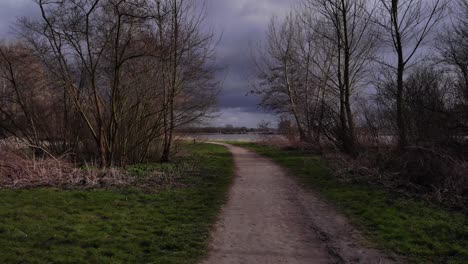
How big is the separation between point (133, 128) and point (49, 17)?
5.51 meters

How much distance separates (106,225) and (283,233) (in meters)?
3.15

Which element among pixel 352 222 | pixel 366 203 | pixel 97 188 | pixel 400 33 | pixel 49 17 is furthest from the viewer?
pixel 400 33

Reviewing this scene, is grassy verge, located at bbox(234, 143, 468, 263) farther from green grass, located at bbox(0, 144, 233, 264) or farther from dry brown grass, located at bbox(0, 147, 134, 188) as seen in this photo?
dry brown grass, located at bbox(0, 147, 134, 188)

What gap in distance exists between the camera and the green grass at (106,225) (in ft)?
18.8

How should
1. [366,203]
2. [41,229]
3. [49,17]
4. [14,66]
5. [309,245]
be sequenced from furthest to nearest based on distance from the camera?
1. [14,66]
2. [49,17]
3. [366,203]
4. [41,229]
5. [309,245]

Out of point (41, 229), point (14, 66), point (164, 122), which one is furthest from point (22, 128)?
point (41, 229)

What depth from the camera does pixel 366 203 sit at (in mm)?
9375

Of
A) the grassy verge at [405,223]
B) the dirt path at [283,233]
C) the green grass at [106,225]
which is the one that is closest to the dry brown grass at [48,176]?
the green grass at [106,225]

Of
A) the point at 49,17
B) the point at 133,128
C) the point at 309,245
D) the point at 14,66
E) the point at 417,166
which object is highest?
the point at 49,17

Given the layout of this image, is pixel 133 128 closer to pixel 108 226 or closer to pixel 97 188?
pixel 97 188

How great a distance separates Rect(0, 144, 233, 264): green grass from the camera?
572cm

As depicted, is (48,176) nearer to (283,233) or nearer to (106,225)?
(106,225)

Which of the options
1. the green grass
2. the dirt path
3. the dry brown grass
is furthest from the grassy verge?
the dry brown grass

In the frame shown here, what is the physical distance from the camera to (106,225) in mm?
7293
